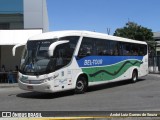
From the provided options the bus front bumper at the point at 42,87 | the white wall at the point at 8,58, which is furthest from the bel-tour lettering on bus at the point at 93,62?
the white wall at the point at 8,58

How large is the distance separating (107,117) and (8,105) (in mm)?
6388

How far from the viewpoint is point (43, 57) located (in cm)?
1606

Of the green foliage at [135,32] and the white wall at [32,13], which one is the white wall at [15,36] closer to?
the white wall at [32,13]

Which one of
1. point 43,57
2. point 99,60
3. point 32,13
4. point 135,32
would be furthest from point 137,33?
point 43,57

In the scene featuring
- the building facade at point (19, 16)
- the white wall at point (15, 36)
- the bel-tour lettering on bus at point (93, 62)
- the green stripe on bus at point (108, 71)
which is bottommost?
the green stripe on bus at point (108, 71)

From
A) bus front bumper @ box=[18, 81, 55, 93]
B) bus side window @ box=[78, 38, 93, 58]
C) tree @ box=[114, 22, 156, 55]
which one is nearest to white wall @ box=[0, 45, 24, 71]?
bus side window @ box=[78, 38, 93, 58]

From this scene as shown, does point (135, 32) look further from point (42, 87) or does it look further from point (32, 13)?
point (42, 87)

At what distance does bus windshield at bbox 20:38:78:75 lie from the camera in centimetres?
1586

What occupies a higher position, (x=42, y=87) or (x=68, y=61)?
(x=68, y=61)

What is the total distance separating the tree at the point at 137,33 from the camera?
71250 mm

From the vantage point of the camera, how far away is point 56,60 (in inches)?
633

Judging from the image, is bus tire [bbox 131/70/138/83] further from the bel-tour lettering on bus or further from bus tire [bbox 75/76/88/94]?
bus tire [bbox 75/76/88/94]

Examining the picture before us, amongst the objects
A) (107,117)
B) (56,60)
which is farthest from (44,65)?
(107,117)

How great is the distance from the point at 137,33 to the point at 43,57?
2242 inches
